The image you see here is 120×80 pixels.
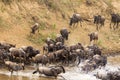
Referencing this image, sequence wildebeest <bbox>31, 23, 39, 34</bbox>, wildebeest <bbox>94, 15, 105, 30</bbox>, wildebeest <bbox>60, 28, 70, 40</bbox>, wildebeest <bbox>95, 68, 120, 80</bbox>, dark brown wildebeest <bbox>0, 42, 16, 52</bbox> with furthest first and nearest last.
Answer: wildebeest <bbox>94, 15, 105, 30</bbox>
wildebeest <bbox>60, 28, 70, 40</bbox>
wildebeest <bbox>31, 23, 39, 34</bbox>
dark brown wildebeest <bbox>0, 42, 16, 52</bbox>
wildebeest <bbox>95, 68, 120, 80</bbox>

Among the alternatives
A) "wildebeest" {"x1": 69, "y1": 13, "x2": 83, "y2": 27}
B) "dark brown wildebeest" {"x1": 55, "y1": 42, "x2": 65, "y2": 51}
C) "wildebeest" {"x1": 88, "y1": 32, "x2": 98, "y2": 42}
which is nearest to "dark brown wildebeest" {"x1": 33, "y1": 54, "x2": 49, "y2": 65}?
"dark brown wildebeest" {"x1": 55, "y1": 42, "x2": 65, "y2": 51}

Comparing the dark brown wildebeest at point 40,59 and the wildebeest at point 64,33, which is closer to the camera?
the dark brown wildebeest at point 40,59

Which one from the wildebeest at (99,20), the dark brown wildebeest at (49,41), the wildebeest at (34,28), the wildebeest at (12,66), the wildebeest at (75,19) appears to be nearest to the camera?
the wildebeest at (12,66)

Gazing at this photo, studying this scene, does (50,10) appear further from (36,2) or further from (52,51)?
(52,51)

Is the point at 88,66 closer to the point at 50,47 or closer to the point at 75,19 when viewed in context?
the point at 50,47

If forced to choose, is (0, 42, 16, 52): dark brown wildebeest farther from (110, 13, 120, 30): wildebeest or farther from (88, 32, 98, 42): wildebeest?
(110, 13, 120, 30): wildebeest

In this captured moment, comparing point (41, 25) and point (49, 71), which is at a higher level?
point (41, 25)

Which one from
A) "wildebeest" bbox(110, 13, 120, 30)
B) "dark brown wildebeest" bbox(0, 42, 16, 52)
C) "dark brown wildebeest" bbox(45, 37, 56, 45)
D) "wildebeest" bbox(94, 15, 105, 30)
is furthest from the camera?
"wildebeest" bbox(110, 13, 120, 30)

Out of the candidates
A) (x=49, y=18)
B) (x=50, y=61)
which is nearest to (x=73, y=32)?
(x=49, y=18)

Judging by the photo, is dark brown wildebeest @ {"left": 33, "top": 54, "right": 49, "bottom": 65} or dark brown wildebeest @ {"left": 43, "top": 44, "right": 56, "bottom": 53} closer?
dark brown wildebeest @ {"left": 33, "top": 54, "right": 49, "bottom": 65}

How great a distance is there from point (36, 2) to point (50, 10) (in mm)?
1257

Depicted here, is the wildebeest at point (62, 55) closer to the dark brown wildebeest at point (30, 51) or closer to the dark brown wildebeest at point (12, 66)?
the dark brown wildebeest at point (30, 51)

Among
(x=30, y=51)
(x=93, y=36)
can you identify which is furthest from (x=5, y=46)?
(x=93, y=36)

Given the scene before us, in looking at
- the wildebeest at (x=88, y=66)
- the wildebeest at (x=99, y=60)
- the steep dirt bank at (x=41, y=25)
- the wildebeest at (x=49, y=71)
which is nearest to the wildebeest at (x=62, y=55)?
the wildebeest at (x=88, y=66)
